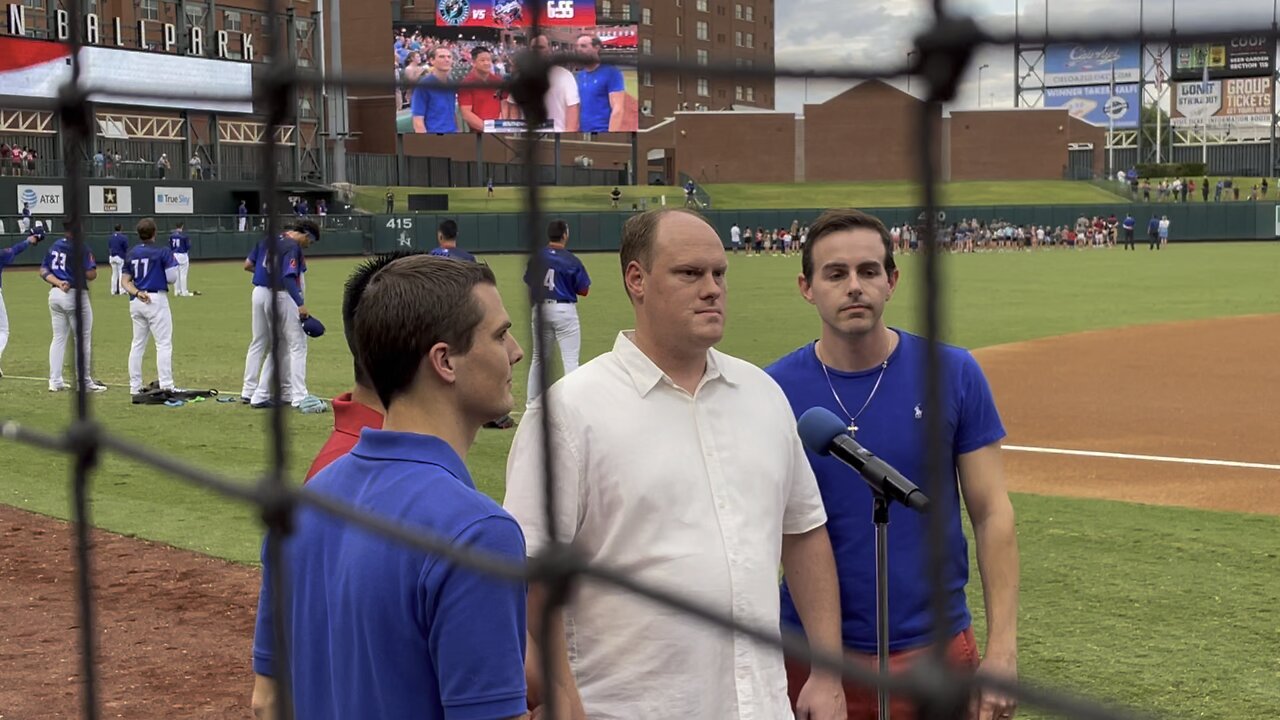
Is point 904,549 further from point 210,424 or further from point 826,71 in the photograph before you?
point 210,424

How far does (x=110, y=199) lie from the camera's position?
38.7 meters

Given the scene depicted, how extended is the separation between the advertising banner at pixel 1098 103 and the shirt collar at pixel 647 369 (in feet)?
224

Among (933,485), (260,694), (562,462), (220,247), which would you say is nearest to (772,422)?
(562,462)

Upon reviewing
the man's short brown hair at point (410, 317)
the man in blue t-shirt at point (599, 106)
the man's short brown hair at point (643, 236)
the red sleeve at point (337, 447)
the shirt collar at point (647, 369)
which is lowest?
the red sleeve at point (337, 447)

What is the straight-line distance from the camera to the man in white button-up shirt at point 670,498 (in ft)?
9.11

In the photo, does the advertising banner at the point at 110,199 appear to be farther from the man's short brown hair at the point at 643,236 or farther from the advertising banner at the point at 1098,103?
the advertising banner at the point at 1098,103

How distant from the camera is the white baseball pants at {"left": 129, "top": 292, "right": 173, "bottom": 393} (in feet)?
43.3

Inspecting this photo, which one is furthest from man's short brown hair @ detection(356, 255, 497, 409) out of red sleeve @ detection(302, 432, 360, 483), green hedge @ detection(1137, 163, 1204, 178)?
green hedge @ detection(1137, 163, 1204, 178)

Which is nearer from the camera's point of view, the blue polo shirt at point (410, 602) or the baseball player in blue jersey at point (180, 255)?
the blue polo shirt at point (410, 602)

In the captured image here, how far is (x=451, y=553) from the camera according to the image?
1.87 metres

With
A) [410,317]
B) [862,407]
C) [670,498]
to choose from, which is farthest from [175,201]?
[410,317]

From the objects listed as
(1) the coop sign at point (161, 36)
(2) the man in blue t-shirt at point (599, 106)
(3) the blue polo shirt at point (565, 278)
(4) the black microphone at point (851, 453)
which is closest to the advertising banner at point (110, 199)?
(1) the coop sign at point (161, 36)

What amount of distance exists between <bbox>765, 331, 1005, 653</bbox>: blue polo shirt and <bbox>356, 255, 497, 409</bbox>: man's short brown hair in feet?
4.11

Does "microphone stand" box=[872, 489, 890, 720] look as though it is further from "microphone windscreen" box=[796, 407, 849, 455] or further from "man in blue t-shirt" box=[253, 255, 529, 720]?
"man in blue t-shirt" box=[253, 255, 529, 720]
